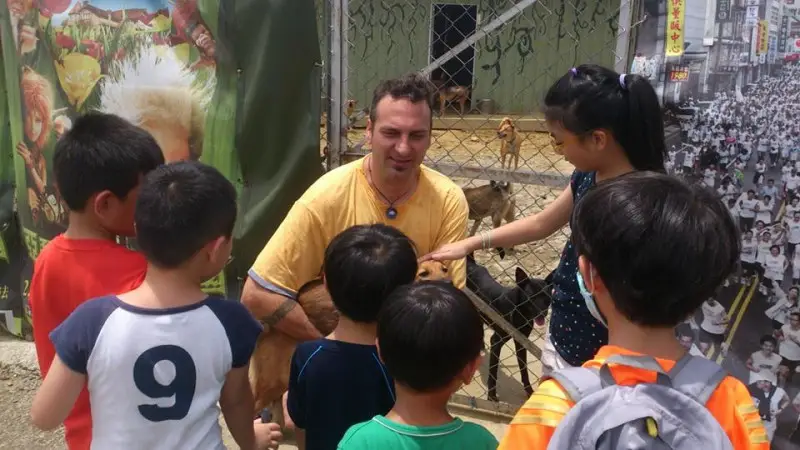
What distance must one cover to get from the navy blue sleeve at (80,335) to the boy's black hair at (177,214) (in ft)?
0.55

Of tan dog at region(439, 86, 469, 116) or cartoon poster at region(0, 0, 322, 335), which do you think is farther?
tan dog at region(439, 86, 469, 116)

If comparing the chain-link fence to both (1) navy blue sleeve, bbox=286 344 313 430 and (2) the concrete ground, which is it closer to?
(2) the concrete ground

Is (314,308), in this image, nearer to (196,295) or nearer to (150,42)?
(196,295)

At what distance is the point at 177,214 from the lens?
153cm

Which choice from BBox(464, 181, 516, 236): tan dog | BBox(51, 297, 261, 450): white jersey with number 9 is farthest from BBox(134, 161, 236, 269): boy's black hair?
BBox(464, 181, 516, 236): tan dog

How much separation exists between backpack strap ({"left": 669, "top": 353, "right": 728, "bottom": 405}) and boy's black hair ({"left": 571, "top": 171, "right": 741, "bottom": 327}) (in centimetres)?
7

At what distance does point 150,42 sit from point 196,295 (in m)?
1.96

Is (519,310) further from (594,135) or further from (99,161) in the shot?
(99,161)

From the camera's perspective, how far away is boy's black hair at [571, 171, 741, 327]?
1.09m

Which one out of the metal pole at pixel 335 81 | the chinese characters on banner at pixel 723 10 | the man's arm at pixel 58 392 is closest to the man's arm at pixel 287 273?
the man's arm at pixel 58 392

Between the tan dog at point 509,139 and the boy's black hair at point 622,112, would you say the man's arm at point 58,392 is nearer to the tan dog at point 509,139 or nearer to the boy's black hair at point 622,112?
the boy's black hair at point 622,112

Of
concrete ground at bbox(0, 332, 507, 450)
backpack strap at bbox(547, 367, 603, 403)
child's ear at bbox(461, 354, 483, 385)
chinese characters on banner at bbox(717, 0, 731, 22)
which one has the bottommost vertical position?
concrete ground at bbox(0, 332, 507, 450)

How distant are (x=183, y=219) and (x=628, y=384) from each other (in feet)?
3.28

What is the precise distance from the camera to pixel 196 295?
1.58m
